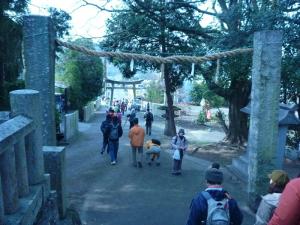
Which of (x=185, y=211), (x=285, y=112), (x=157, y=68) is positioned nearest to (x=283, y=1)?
(x=285, y=112)

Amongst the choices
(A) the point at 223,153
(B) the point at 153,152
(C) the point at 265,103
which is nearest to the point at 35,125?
(C) the point at 265,103

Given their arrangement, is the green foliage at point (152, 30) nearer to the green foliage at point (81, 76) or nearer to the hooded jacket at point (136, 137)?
the hooded jacket at point (136, 137)

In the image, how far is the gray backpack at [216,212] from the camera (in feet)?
12.6

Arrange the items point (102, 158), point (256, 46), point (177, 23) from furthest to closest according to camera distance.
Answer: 1. point (177, 23)
2. point (102, 158)
3. point (256, 46)

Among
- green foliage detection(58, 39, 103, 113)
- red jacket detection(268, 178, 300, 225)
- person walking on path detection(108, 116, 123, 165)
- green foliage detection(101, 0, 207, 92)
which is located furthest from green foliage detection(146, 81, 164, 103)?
red jacket detection(268, 178, 300, 225)

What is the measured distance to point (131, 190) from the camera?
8.72 meters

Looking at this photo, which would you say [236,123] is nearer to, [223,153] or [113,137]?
[223,153]

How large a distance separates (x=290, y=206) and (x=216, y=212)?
1170mm

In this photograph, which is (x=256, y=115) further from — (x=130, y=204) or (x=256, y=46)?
(x=130, y=204)

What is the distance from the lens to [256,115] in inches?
292

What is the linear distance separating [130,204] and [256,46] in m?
3.92


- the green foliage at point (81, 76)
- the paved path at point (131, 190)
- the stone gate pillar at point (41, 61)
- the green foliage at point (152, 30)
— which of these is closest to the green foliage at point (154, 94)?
the green foliage at point (81, 76)

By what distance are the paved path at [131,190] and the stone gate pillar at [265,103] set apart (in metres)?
0.96

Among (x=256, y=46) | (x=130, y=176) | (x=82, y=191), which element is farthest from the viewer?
(x=130, y=176)
